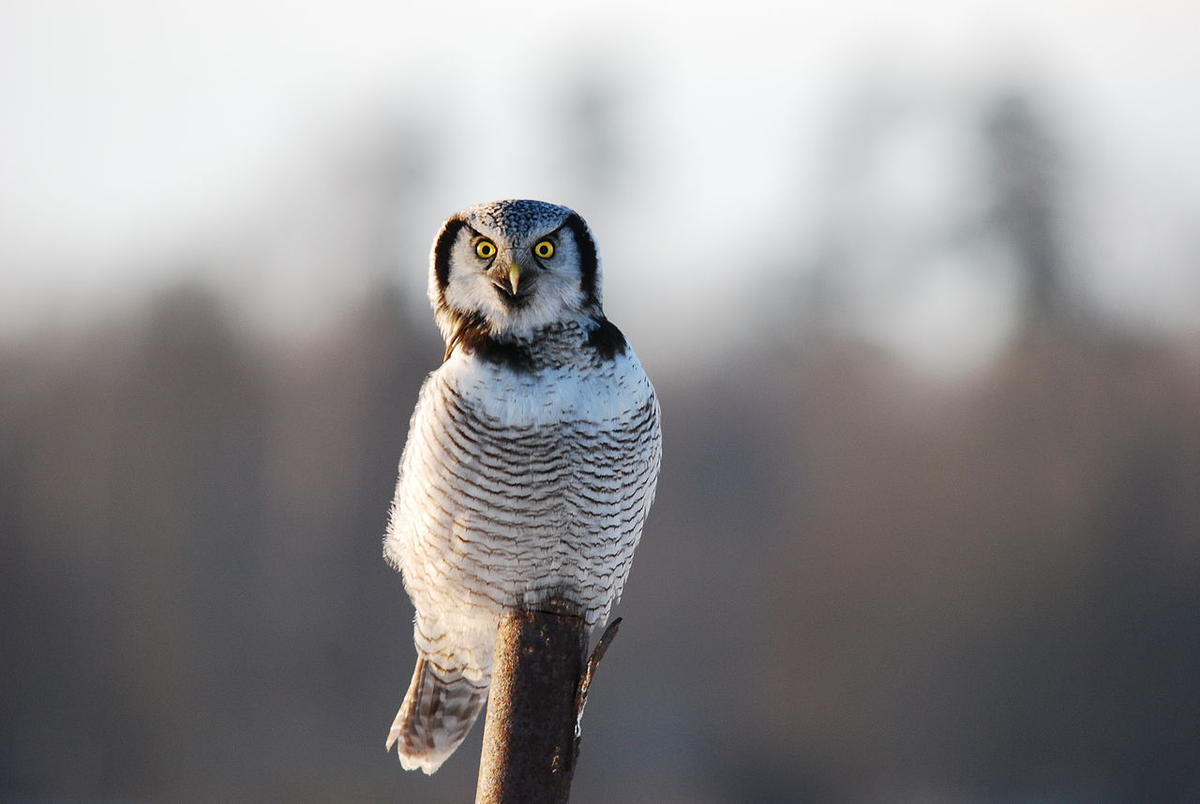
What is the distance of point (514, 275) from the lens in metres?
3.50

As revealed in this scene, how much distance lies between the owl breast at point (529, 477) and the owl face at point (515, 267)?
16cm

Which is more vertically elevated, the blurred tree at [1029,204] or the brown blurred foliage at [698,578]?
the blurred tree at [1029,204]

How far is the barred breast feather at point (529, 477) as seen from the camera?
3.56 meters

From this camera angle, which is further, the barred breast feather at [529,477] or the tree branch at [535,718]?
the barred breast feather at [529,477]

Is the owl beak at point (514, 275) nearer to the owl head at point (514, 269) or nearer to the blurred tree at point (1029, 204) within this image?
the owl head at point (514, 269)

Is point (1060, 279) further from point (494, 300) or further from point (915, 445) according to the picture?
point (494, 300)

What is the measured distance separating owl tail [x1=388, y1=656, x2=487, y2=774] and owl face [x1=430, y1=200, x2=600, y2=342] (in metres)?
1.33

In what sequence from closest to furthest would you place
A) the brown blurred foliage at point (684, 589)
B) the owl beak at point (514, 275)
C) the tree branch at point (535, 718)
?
the tree branch at point (535, 718), the owl beak at point (514, 275), the brown blurred foliage at point (684, 589)

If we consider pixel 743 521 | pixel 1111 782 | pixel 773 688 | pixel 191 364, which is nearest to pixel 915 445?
pixel 743 521

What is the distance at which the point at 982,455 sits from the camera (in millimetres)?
24969

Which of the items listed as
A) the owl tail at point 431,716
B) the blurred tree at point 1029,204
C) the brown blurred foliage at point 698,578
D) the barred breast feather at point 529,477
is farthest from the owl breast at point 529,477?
the blurred tree at point 1029,204

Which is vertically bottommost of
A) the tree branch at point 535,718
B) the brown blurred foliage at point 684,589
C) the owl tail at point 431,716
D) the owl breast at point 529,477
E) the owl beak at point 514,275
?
the brown blurred foliage at point 684,589

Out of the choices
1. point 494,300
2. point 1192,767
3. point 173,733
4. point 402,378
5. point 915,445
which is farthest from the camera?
point 915,445

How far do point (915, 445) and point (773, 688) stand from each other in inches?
248
